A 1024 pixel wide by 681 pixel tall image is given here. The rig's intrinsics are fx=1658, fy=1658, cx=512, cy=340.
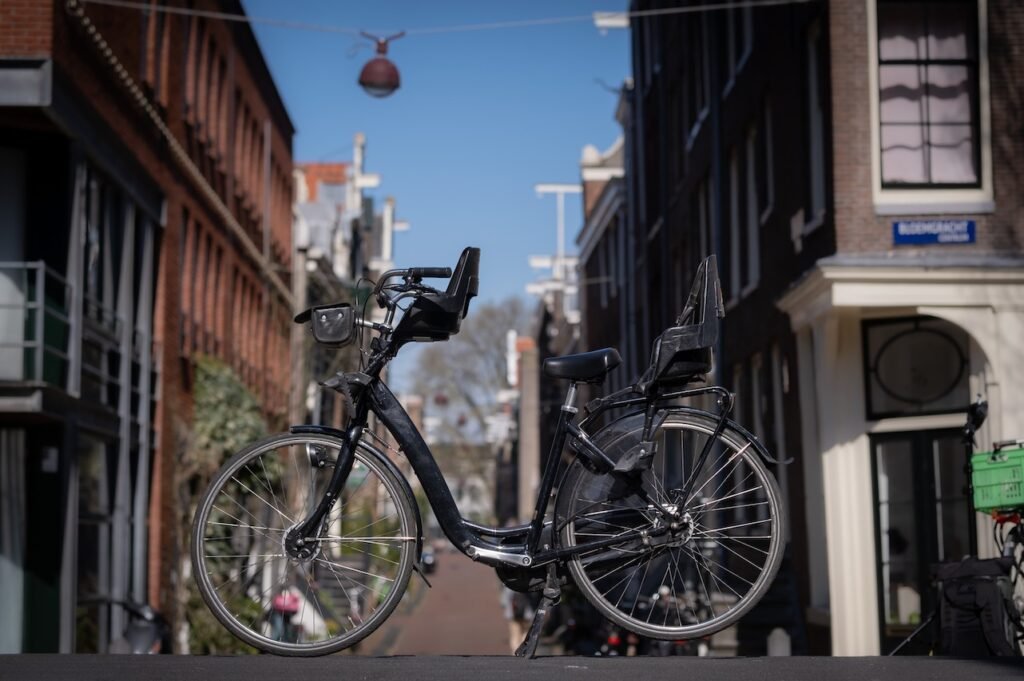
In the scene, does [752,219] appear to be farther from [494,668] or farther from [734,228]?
[494,668]

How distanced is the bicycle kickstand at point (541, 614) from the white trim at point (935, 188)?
12408mm

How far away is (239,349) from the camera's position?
3594cm

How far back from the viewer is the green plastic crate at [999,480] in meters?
9.92

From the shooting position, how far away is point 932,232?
17.6 meters

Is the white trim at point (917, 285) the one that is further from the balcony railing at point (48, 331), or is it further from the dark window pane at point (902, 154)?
the balcony railing at point (48, 331)

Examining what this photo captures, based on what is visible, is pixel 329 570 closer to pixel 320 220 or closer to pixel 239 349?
pixel 239 349

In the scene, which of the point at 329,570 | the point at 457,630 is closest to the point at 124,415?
the point at 329,570

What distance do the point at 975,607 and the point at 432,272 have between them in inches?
191


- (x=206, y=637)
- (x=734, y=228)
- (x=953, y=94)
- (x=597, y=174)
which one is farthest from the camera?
(x=597, y=174)

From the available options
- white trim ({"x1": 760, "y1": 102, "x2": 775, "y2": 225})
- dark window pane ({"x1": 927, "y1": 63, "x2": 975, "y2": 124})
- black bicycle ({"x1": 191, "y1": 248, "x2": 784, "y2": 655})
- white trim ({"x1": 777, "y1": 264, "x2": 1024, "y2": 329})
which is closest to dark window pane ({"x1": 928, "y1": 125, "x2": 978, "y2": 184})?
dark window pane ({"x1": 927, "y1": 63, "x2": 975, "y2": 124})

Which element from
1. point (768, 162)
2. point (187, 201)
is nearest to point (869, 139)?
point (768, 162)

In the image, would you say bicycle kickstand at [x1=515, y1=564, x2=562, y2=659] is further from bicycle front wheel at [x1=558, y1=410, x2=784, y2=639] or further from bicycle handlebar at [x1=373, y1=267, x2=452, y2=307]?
bicycle handlebar at [x1=373, y1=267, x2=452, y2=307]

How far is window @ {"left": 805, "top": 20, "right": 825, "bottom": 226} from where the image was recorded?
19.0m

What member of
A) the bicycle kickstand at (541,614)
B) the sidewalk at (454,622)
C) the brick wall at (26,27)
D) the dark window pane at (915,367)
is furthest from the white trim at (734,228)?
the bicycle kickstand at (541,614)
